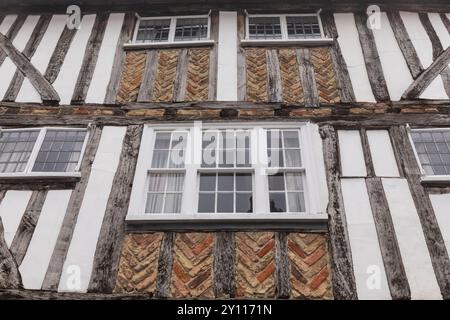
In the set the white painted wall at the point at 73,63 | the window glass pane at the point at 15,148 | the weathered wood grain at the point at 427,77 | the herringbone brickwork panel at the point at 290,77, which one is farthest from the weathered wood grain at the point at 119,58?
the weathered wood grain at the point at 427,77

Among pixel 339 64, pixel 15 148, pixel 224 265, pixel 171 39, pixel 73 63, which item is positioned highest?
pixel 171 39

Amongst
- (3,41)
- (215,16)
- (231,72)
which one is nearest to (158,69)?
(231,72)

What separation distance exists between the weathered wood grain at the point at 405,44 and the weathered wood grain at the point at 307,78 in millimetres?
2027

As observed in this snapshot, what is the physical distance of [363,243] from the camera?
20.1ft

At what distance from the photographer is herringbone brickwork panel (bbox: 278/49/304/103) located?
27.3 ft

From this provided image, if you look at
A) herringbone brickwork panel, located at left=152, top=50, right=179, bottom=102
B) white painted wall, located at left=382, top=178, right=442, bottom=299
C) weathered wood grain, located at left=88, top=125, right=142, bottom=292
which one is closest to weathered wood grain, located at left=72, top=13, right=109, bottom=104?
herringbone brickwork panel, located at left=152, top=50, right=179, bottom=102

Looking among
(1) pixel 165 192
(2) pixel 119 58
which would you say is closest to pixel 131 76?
(2) pixel 119 58

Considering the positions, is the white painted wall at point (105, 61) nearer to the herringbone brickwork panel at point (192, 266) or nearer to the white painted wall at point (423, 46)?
the herringbone brickwork panel at point (192, 266)

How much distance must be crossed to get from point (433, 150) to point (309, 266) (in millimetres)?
3368

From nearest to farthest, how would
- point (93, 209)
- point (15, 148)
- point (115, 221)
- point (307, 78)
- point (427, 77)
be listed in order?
point (115, 221), point (93, 209), point (15, 148), point (427, 77), point (307, 78)

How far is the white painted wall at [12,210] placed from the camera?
21.1 feet

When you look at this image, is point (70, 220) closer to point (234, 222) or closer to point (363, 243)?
point (234, 222)

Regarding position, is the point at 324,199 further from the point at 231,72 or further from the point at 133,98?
the point at 133,98
